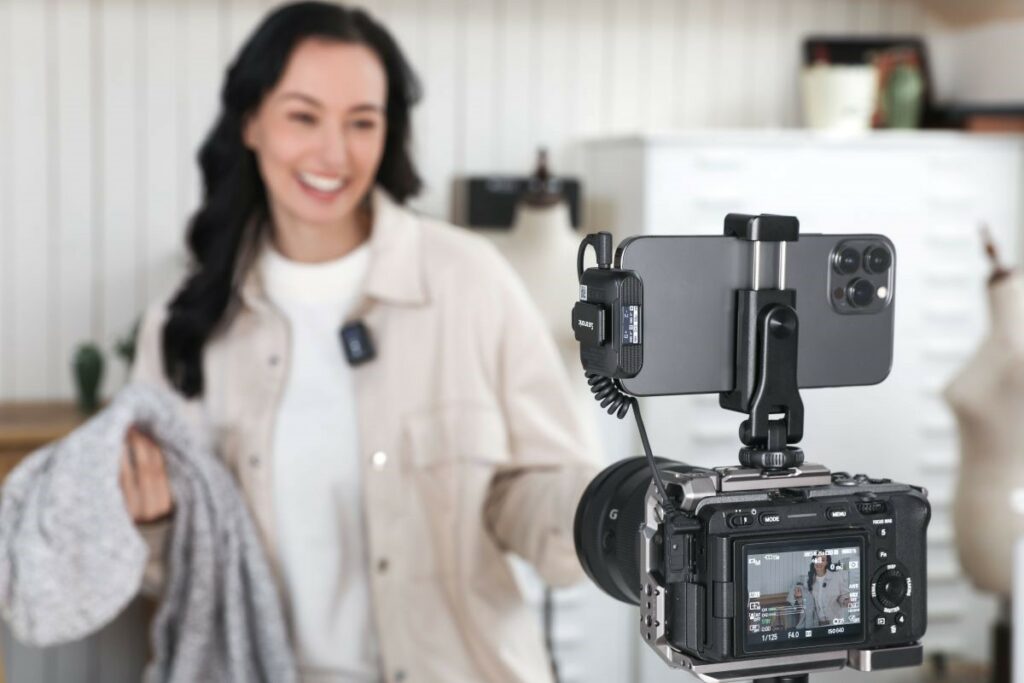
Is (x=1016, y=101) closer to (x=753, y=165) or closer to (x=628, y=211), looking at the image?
(x=753, y=165)

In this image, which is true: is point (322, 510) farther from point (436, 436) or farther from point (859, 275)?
point (859, 275)

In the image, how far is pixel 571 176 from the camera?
10.6ft

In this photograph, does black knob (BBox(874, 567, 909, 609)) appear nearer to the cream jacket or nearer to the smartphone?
the smartphone

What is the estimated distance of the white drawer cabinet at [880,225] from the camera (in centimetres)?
291

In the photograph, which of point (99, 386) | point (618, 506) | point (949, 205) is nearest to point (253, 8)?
point (99, 386)

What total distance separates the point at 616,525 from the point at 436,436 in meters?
0.68

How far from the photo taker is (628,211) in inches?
117

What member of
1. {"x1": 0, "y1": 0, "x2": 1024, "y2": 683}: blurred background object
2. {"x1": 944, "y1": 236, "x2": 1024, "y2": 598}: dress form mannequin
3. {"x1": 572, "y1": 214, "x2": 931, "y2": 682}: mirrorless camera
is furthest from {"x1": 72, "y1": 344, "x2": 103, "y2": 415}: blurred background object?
{"x1": 572, "y1": 214, "x2": 931, "y2": 682}: mirrorless camera

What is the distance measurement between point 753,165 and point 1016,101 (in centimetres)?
77

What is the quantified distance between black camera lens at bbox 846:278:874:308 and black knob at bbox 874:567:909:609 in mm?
201

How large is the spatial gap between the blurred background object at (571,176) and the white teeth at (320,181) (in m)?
0.94

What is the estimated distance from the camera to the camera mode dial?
98 cm

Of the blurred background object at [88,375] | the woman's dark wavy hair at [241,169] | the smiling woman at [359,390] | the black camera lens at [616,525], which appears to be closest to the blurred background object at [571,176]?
the blurred background object at [88,375]

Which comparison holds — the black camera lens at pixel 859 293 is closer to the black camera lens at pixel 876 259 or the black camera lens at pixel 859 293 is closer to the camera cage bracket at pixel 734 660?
the black camera lens at pixel 876 259
